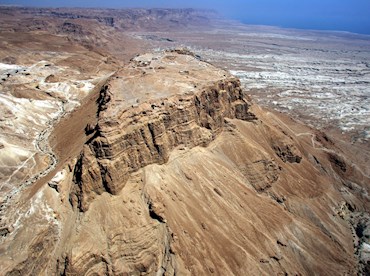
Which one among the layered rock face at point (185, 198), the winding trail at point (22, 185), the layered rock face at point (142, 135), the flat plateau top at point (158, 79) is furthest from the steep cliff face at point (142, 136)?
the winding trail at point (22, 185)

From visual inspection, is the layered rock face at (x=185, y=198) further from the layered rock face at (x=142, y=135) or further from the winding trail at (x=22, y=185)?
the winding trail at (x=22, y=185)

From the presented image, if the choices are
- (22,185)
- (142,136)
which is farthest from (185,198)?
(22,185)

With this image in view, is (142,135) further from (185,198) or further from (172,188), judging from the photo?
(185,198)

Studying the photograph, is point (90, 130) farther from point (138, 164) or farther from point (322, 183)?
point (322, 183)

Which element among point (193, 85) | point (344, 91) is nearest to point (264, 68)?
point (344, 91)

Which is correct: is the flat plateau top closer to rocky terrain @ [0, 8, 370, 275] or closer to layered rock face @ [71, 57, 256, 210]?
rocky terrain @ [0, 8, 370, 275]
